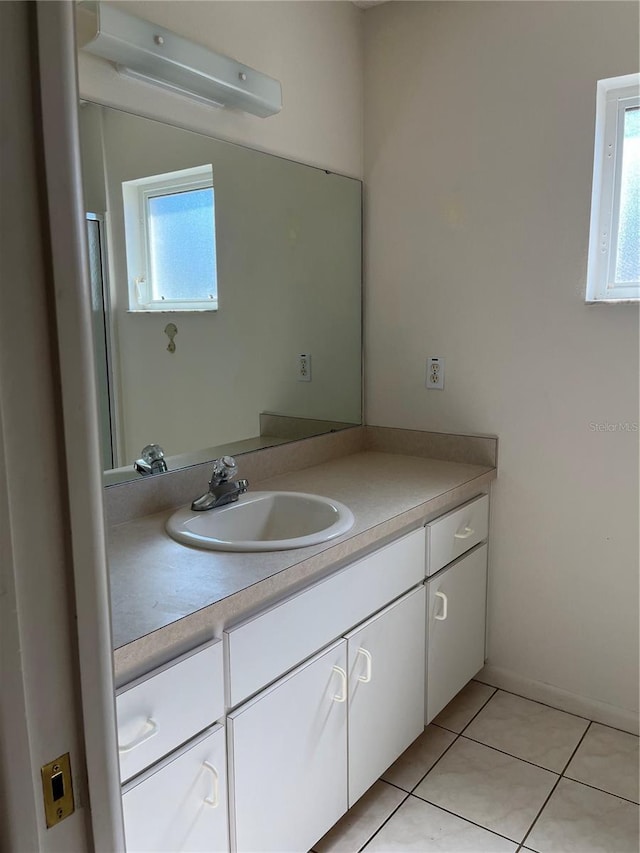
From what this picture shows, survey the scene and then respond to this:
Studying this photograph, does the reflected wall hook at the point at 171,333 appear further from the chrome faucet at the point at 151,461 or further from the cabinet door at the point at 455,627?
the cabinet door at the point at 455,627

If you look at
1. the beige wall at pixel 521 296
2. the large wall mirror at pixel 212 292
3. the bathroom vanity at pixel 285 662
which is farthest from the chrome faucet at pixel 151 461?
the beige wall at pixel 521 296

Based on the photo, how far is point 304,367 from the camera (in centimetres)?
232

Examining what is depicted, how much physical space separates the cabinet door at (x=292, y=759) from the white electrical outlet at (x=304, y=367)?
1016mm

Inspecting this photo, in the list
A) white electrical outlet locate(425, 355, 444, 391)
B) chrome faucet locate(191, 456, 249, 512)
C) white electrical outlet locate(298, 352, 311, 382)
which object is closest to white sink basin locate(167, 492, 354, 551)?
chrome faucet locate(191, 456, 249, 512)

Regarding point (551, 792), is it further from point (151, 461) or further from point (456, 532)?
point (151, 461)

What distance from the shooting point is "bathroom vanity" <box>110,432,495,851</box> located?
44.9 inches

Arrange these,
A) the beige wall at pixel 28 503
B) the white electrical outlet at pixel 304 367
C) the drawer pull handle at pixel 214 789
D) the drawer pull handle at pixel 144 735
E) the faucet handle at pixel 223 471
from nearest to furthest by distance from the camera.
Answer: the beige wall at pixel 28 503 < the drawer pull handle at pixel 144 735 < the drawer pull handle at pixel 214 789 < the faucet handle at pixel 223 471 < the white electrical outlet at pixel 304 367

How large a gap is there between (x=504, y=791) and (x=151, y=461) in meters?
1.37

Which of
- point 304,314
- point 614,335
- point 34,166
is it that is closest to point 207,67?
point 304,314

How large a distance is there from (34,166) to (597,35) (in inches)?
81.9

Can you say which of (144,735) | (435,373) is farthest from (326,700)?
(435,373)

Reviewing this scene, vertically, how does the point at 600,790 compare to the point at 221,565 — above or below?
below

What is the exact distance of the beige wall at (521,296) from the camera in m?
2.04

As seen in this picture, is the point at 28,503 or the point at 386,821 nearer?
the point at 28,503
